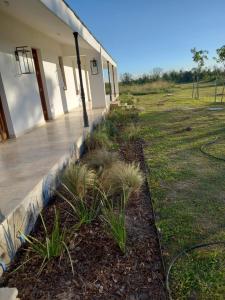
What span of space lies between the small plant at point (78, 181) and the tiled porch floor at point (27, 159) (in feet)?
1.03

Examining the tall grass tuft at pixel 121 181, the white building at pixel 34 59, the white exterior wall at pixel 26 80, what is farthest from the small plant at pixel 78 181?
the white exterior wall at pixel 26 80

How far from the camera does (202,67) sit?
17094 mm

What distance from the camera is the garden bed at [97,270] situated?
182cm

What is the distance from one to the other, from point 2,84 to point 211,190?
184 inches

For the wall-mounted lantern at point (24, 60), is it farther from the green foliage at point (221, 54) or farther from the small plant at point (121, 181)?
the green foliage at point (221, 54)

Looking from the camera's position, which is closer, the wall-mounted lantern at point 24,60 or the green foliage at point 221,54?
the wall-mounted lantern at point 24,60

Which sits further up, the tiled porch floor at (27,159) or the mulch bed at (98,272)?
the tiled porch floor at (27,159)

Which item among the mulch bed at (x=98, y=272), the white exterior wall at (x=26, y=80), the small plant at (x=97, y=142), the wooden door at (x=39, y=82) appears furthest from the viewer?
the wooden door at (x=39, y=82)

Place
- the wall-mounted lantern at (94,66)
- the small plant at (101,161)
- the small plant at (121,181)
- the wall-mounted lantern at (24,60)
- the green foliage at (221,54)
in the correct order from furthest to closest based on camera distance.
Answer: the green foliage at (221,54) → the wall-mounted lantern at (94,66) → the wall-mounted lantern at (24,60) → the small plant at (101,161) → the small plant at (121,181)

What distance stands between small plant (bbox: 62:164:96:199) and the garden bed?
483mm

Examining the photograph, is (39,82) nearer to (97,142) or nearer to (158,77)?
(97,142)

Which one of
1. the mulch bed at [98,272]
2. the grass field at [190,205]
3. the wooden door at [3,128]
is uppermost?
the wooden door at [3,128]

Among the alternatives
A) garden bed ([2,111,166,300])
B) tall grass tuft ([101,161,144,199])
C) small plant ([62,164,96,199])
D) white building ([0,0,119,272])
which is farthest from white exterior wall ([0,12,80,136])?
garden bed ([2,111,166,300])

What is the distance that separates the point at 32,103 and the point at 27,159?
11.2 feet
